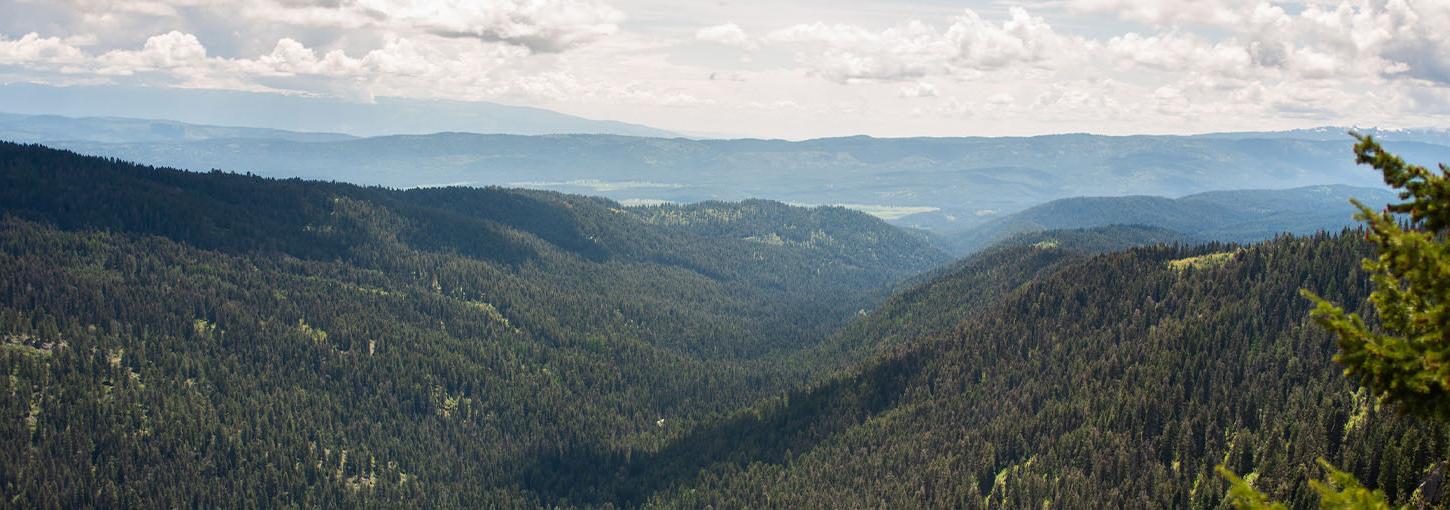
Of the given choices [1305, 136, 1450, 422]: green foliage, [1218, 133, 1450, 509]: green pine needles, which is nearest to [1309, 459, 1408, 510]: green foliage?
[1218, 133, 1450, 509]: green pine needles

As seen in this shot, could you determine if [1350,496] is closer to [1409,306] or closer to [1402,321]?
[1402,321]

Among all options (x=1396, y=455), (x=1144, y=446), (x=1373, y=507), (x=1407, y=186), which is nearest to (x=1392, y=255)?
(x=1407, y=186)

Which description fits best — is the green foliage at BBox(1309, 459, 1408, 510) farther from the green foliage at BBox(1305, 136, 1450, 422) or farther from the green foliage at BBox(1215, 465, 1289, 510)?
the green foliage at BBox(1305, 136, 1450, 422)

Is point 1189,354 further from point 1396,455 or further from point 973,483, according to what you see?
point 1396,455

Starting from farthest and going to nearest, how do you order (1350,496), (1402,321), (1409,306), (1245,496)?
1. (1409,306)
2. (1402,321)
3. (1245,496)
4. (1350,496)

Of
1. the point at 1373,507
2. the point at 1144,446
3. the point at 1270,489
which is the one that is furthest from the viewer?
the point at 1144,446

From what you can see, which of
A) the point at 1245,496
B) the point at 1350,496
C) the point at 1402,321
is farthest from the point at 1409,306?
the point at 1245,496

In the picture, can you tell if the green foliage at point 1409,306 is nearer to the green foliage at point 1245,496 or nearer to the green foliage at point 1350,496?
the green foliage at point 1350,496

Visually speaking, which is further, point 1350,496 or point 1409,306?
point 1409,306
